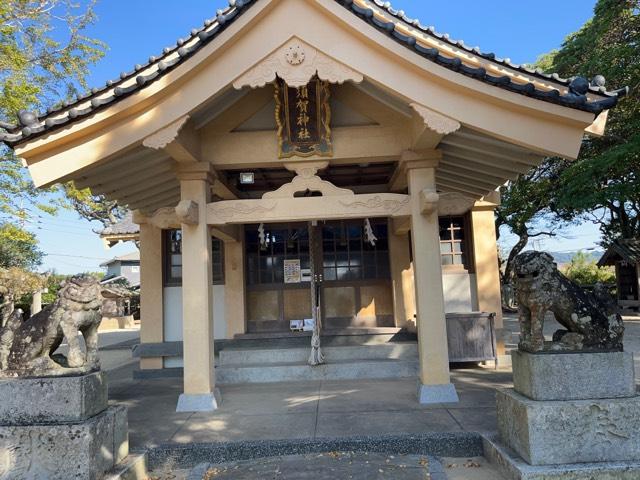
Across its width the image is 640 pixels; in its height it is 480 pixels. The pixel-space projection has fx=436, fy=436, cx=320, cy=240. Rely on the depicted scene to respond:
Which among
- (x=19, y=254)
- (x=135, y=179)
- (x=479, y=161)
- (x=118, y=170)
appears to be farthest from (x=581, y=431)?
(x=19, y=254)

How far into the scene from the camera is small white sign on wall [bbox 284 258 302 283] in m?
9.02

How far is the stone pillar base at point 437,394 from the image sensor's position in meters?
5.42

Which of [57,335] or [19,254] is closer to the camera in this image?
[57,335]

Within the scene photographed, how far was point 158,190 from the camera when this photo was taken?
6.97m

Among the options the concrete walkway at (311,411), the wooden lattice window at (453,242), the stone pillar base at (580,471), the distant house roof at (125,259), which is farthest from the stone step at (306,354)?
the distant house roof at (125,259)

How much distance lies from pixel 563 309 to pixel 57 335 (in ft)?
14.5

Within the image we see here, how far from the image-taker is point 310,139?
18.9 feet

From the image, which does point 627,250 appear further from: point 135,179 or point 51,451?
point 51,451

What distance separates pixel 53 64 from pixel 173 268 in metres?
10.6

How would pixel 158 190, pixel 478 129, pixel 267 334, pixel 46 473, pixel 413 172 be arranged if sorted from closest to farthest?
pixel 46 473 → pixel 478 129 → pixel 413 172 → pixel 158 190 → pixel 267 334

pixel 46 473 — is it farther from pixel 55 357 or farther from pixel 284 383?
pixel 284 383

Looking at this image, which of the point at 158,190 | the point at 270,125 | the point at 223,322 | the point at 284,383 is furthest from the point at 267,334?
the point at 270,125

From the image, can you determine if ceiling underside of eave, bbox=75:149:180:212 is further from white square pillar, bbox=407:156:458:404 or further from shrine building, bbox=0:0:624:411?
white square pillar, bbox=407:156:458:404

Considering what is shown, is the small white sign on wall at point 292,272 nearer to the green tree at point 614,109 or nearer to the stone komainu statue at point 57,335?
the stone komainu statue at point 57,335
